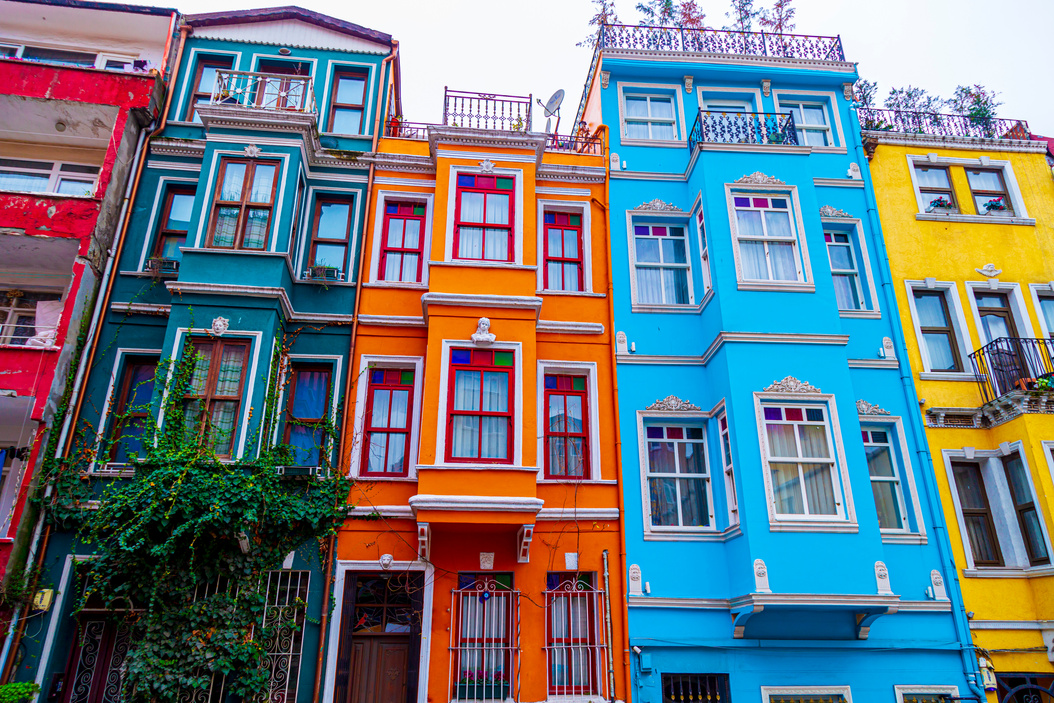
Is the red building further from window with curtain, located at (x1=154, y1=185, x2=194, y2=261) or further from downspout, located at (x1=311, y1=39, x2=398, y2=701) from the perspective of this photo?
downspout, located at (x1=311, y1=39, x2=398, y2=701)

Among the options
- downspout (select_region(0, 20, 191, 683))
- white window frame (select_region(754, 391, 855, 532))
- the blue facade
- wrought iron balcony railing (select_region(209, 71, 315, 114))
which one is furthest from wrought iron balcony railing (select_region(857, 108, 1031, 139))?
downspout (select_region(0, 20, 191, 683))

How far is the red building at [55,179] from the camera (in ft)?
39.4

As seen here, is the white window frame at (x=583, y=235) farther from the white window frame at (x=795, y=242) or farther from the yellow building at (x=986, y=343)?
the yellow building at (x=986, y=343)

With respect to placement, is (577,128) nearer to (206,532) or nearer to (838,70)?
(838,70)

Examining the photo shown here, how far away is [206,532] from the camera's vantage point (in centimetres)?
1087

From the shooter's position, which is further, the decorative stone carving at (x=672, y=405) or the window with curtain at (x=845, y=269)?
the window with curtain at (x=845, y=269)

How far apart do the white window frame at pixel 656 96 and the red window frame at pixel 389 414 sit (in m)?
7.03

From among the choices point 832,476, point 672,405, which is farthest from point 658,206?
point 832,476

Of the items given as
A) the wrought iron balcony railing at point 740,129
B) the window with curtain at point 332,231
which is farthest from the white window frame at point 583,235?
the window with curtain at point 332,231

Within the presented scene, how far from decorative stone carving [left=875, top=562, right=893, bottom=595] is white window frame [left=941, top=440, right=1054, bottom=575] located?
199 centimetres

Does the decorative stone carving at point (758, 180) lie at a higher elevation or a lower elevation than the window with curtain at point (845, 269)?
higher

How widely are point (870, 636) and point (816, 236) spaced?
7.13 metres

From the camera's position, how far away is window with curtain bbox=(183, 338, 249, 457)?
1164 centimetres

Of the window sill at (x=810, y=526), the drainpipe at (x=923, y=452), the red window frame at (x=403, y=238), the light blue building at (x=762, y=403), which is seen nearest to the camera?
the window sill at (x=810, y=526)
